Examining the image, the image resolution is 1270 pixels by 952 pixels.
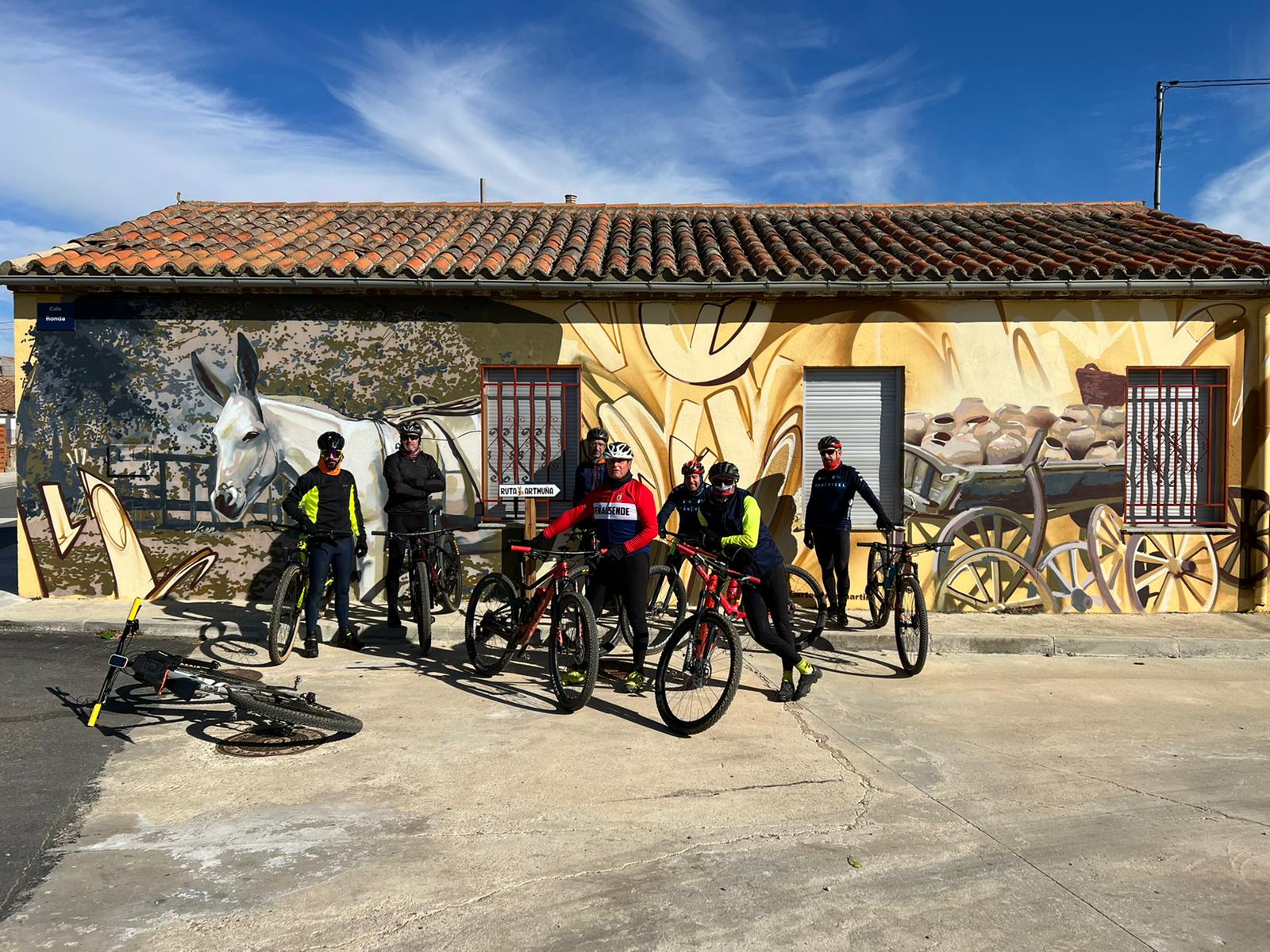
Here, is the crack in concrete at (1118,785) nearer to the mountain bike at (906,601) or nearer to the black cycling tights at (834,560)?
the mountain bike at (906,601)

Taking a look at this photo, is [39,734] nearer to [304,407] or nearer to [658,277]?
[304,407]

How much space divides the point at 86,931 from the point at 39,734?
2664 millimetres

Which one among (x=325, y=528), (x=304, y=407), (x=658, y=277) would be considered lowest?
(x=325, y=528)

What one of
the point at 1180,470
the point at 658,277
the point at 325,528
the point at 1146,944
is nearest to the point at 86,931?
the point at 1146,944

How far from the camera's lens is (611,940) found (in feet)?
10.7

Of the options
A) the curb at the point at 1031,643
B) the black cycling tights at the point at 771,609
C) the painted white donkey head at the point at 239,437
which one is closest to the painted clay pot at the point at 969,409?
A: the curb at the point at 1031,643

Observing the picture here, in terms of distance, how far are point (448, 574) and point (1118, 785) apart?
5879mm

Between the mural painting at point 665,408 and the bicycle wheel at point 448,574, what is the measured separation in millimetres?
511

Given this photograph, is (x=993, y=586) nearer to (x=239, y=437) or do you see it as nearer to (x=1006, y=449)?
(x=1006, y=449)

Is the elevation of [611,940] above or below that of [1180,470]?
below

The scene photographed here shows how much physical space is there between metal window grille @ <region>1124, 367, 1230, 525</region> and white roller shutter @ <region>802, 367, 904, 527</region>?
2.42m

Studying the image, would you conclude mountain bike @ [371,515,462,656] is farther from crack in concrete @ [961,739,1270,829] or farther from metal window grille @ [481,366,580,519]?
crack in concrete @ [961,739,1270,829]

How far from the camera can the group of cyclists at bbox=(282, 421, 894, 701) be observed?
6109mm

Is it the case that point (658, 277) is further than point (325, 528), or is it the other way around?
point (658, 277)
